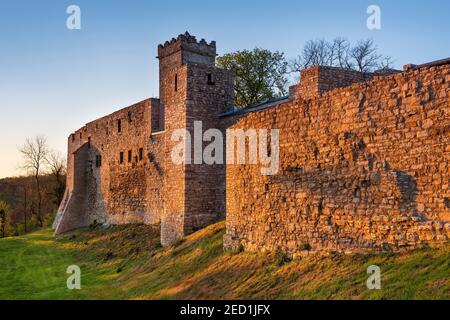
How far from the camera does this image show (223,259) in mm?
14391

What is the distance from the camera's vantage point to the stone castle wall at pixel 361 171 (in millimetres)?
9133

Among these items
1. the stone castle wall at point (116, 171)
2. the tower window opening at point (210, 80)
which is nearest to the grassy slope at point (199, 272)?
the stone castle wall at point (116, 171)

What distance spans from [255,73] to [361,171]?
1316 inches

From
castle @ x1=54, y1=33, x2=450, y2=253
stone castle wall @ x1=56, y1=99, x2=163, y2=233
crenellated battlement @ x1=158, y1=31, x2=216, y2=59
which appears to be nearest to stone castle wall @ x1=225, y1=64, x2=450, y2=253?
castle @ x1=54, y1=33, x2=450, y2=253

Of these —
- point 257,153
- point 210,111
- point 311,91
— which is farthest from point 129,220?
point 257,153

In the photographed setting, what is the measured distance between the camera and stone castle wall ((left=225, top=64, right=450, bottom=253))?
9.13m

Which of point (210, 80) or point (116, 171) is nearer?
point (210, 80)

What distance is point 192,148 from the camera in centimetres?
2070

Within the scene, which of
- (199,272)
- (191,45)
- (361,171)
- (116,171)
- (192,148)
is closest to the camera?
(361,171)

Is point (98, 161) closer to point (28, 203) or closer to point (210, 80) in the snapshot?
point (210, 80)

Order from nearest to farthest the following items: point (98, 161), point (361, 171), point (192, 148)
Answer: point (361, 171)
point (192, 148)
point (98, 161)

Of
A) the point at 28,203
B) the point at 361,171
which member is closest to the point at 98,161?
the point at 361,171

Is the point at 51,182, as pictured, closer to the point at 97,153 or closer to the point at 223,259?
the point at 97,153

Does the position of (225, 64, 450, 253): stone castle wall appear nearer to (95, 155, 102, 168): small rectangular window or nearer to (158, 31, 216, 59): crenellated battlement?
(95, 155, 102, 168): small rectangular window
